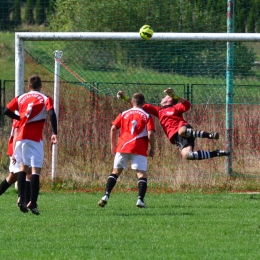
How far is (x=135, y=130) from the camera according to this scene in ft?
37.3

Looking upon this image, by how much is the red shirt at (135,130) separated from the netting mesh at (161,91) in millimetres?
3321

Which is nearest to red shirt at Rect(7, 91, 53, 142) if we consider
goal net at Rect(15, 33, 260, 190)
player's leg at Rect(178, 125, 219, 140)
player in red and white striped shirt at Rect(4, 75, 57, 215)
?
player in red and white striped shirt at Rect(4, 75, 57, 215)

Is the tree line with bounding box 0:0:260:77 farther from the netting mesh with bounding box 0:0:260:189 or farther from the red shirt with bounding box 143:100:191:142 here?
the red shirt with bounding box 143:100:191:142

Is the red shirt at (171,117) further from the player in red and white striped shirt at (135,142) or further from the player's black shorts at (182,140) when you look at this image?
the player in red and white striped shirt at (135,142)

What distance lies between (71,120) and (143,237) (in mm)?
6961

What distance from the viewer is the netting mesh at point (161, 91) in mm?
14727

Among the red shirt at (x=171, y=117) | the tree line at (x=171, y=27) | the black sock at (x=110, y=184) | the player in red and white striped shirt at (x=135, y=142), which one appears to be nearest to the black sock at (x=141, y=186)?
the player in red and white striped shirt at (x=135, y=142)

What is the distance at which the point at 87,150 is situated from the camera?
49.2 feet

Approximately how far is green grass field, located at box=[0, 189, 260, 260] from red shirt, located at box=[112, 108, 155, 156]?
2.98ft

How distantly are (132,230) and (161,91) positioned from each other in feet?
27.7

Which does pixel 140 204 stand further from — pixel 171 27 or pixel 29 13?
pixel 29 13

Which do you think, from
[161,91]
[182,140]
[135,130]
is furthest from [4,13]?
[135,130]

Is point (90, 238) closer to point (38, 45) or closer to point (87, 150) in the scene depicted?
point (87, 150)

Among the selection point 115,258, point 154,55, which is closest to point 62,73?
point 154,55
